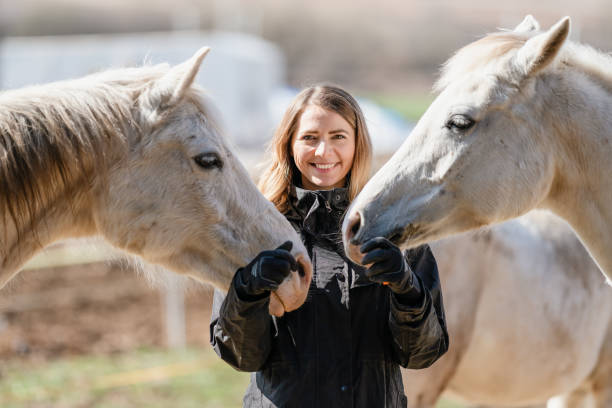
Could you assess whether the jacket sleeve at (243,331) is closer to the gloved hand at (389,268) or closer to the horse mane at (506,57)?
the gloved hand at (389,268)

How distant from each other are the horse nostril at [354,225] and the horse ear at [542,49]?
2.67 ft

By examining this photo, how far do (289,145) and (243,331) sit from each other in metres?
0.81

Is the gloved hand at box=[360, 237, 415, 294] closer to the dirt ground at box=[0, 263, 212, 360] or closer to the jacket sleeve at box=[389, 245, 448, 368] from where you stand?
the jacket sleeve at box=[389, 245, 448, 368]

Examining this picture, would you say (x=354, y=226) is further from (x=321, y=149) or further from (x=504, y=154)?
(x=504, y=154)

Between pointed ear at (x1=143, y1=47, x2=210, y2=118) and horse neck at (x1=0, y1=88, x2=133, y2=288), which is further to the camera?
pointed ear at (x1=143, y1=47, x2=210, y2=118)

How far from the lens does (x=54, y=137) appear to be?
2346 mm

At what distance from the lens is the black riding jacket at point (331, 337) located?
232 centimetres

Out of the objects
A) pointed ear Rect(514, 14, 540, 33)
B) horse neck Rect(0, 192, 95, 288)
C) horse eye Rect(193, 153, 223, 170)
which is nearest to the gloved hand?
horse eye Rect(193, 153, 223, 170)

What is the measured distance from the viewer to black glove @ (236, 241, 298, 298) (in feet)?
7.25

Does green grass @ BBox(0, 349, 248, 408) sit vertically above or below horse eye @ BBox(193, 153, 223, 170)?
below

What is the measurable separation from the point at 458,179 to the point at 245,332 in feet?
3.18

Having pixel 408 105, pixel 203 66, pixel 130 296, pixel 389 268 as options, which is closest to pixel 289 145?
pixel 389 268

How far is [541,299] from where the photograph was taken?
13.1 ft

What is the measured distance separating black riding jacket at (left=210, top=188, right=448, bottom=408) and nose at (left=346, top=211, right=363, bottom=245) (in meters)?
0.12
